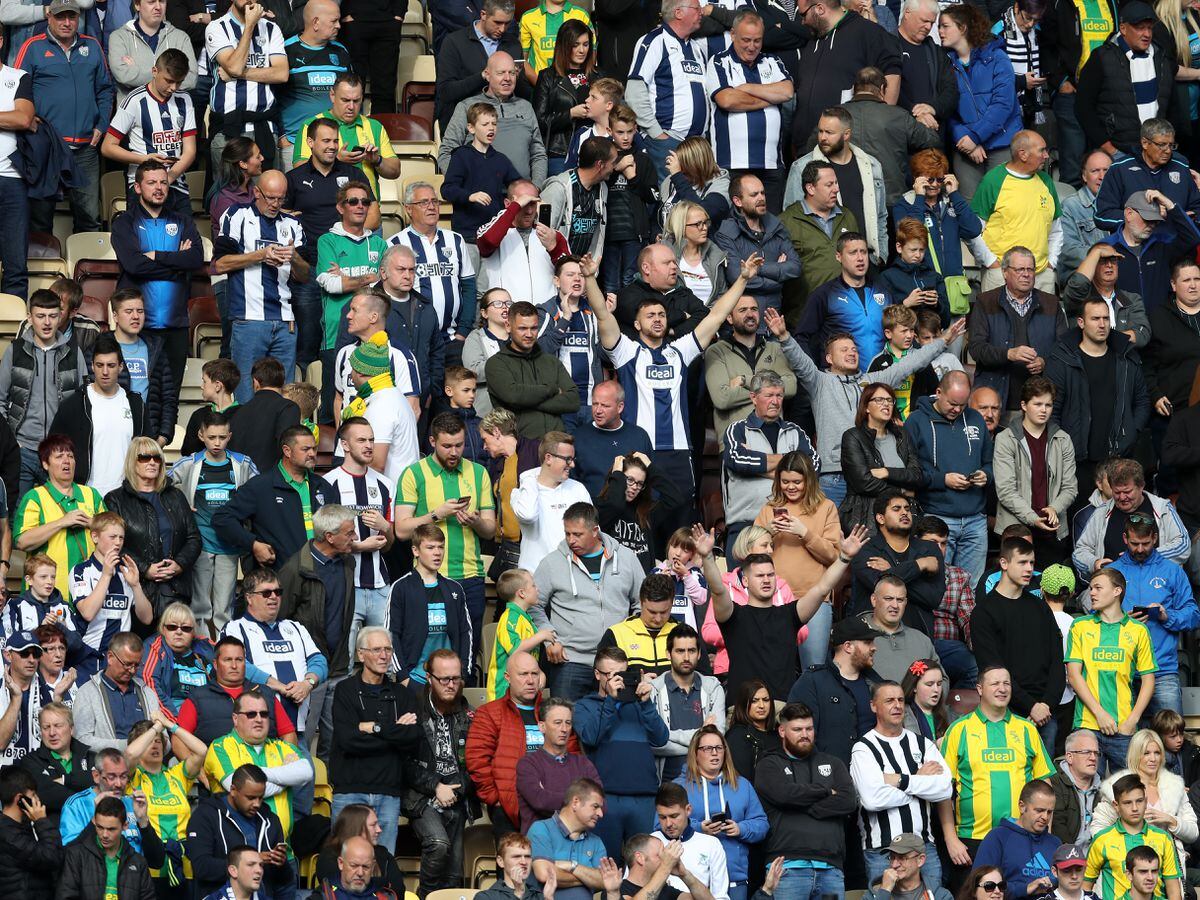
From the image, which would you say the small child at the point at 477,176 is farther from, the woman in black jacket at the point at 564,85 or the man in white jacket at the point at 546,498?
the man in white jacket at the point at 546,498

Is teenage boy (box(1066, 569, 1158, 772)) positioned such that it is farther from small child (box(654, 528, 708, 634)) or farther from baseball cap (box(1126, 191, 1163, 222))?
baseball cap (box(1126, 191, 1163, 222))

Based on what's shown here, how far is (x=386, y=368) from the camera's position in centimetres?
1351

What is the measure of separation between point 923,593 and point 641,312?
7.48 ft

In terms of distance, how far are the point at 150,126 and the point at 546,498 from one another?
3899mm

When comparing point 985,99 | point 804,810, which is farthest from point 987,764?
point 985,99

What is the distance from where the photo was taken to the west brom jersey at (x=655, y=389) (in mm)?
13883

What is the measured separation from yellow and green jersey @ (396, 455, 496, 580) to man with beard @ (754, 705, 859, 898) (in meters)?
1.93

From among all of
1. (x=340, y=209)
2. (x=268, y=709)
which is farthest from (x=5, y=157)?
(x=268, y=709)

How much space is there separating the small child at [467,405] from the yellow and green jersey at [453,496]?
1.19ft

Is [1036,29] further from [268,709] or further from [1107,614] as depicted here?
[268,709]

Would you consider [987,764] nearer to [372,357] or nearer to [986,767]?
[986,767]

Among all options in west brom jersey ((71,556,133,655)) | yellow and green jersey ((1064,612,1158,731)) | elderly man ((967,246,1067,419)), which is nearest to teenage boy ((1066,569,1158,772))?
yellow and green jersey ((1064,612,1158,731))

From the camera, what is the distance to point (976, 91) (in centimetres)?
1662

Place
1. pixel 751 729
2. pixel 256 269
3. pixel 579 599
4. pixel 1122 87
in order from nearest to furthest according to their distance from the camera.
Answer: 1. pixel 751 729
2. pixel 579 599
3. pixel 256 269
4. pixel 1122 87
